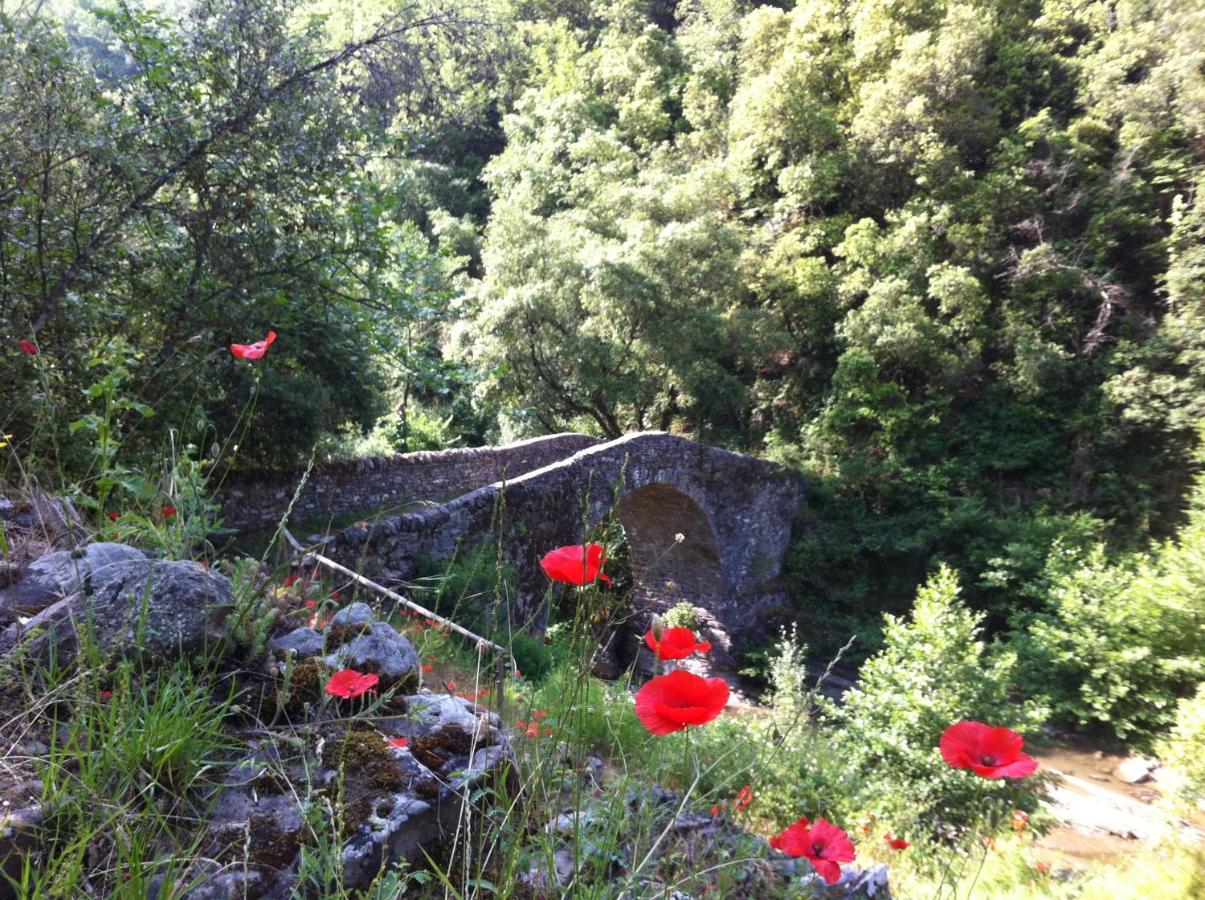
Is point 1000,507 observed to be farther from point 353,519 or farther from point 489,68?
point 489,68

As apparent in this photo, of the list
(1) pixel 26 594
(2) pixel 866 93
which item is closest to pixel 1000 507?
(2) pixel 866 93

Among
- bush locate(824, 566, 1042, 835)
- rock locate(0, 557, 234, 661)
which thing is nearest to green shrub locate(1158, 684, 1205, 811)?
bush locate(824, 566, 1042, 835)

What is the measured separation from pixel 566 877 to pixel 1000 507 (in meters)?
14.2

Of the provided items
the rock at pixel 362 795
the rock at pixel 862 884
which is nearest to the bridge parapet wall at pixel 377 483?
the rock at pixel 862 884

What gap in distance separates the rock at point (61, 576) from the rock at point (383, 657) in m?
0.48

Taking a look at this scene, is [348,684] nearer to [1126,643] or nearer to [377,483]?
[377,483]

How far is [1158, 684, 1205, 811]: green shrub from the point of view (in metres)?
6.69

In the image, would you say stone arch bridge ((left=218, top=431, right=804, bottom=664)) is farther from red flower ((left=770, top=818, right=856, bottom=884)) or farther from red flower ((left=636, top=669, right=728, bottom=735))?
red flower ((left=770, top=818, right=856, bottom=884))

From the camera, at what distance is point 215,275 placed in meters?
4.15

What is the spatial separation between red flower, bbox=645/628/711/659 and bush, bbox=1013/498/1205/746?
9.90 metres

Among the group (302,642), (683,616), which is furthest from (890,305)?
(302,642)

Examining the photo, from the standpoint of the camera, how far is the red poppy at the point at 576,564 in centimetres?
104

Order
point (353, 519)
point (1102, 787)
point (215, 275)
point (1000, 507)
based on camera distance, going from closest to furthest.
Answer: point (215, 275)
point (353, 519)
point (1102, 787)
point (1000, 507)

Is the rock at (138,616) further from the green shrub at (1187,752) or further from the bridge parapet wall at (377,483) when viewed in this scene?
the green shrub at (1187,752)
